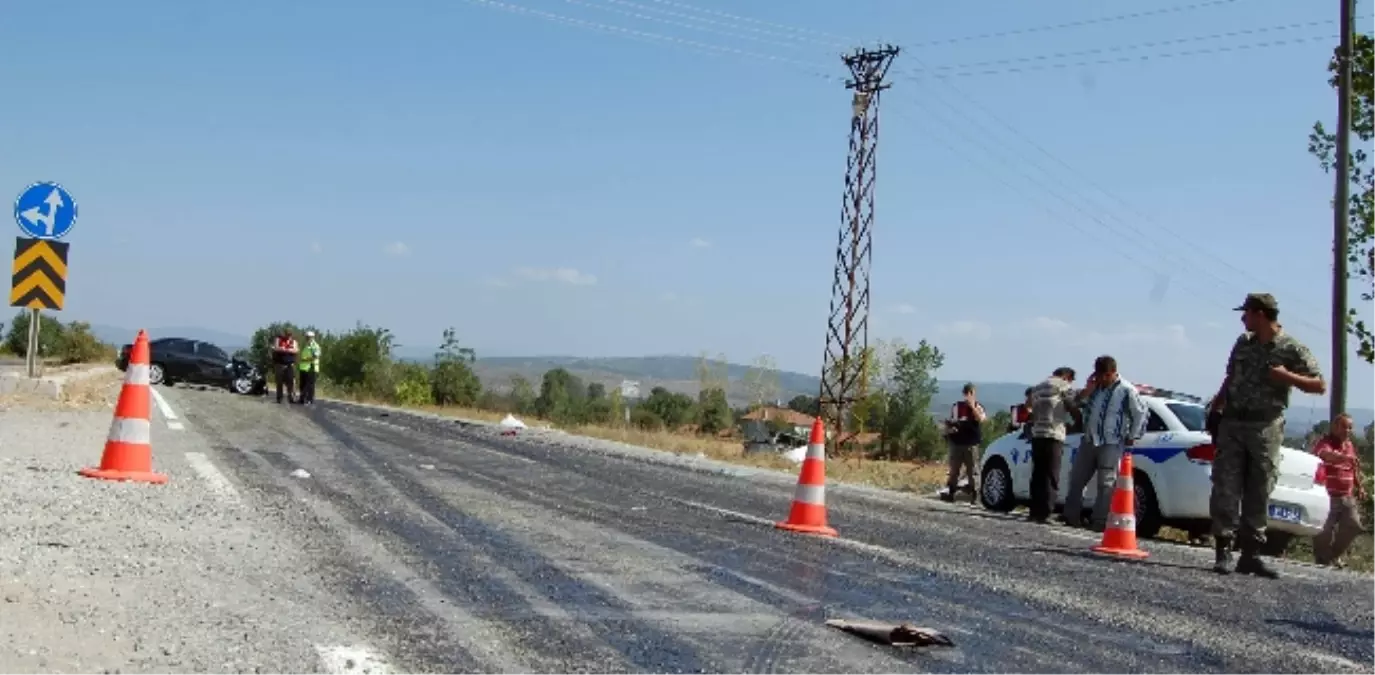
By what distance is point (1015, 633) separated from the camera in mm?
5566

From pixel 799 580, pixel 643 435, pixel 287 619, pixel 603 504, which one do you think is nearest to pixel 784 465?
pixel 643 435

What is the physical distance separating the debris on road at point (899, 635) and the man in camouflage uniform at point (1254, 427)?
4629 mm

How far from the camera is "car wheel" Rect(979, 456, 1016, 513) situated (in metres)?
16.2

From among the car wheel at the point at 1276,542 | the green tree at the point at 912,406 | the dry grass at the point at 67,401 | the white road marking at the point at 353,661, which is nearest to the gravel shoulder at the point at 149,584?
the white road marking at the point at 353,661

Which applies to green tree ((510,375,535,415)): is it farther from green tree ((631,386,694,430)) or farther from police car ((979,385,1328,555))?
police car ((979,385,1328,555))

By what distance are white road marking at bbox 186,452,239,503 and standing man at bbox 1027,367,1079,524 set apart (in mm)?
8341

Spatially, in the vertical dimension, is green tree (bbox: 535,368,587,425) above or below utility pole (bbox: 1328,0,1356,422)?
below

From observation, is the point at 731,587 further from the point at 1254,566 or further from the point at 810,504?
the point at 1254,566

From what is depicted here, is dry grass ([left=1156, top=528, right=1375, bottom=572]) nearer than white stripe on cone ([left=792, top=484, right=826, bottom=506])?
No

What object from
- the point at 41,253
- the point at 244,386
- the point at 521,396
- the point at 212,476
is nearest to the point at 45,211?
the point at 41,253

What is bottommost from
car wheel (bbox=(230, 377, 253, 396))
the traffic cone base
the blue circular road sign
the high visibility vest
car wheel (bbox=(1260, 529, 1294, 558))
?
car wheel (bbox=(1260, 529, 1294, 558))

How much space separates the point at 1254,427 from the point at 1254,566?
0.98 metres

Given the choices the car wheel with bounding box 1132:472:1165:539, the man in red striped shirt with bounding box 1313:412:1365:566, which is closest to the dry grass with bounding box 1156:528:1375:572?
the car wheel with bounding box 1132:472:1165:539

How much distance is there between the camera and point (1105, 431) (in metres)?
12.9
